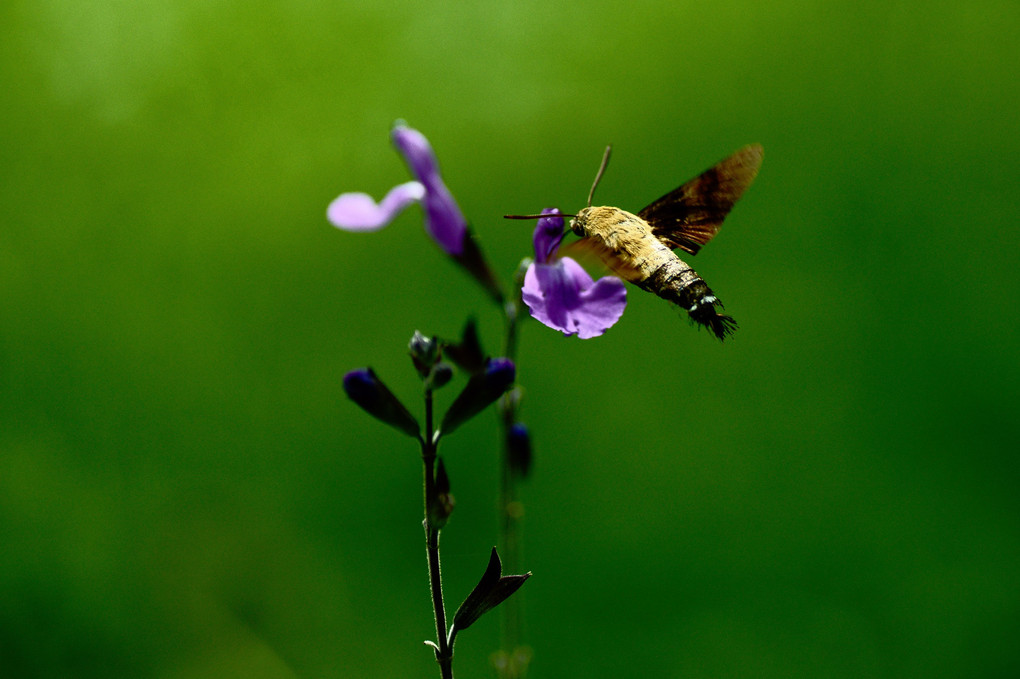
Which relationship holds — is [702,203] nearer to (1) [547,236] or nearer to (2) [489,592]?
(1) [547,236]

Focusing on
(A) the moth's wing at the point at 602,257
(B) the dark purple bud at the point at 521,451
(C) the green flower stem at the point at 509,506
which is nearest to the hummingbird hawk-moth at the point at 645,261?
(A) the moth's wing at the point at 602,257

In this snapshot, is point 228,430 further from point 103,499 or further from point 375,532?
point 375,532

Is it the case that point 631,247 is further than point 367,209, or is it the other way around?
point 631,247

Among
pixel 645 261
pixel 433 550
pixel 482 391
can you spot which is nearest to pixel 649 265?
pixel 645 261

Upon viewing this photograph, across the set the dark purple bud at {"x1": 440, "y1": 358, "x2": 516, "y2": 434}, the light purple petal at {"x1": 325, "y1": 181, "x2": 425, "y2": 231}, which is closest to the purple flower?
the light purple petal at {"x1": 325, "y1": 181, "x2": 425, "y2": 231}

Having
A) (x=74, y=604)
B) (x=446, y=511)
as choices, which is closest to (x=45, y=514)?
(x=74, y=604)

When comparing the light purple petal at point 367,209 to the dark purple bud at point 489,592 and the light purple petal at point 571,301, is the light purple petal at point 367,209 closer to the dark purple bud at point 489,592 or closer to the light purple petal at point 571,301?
the light purple petal at point 571,301
